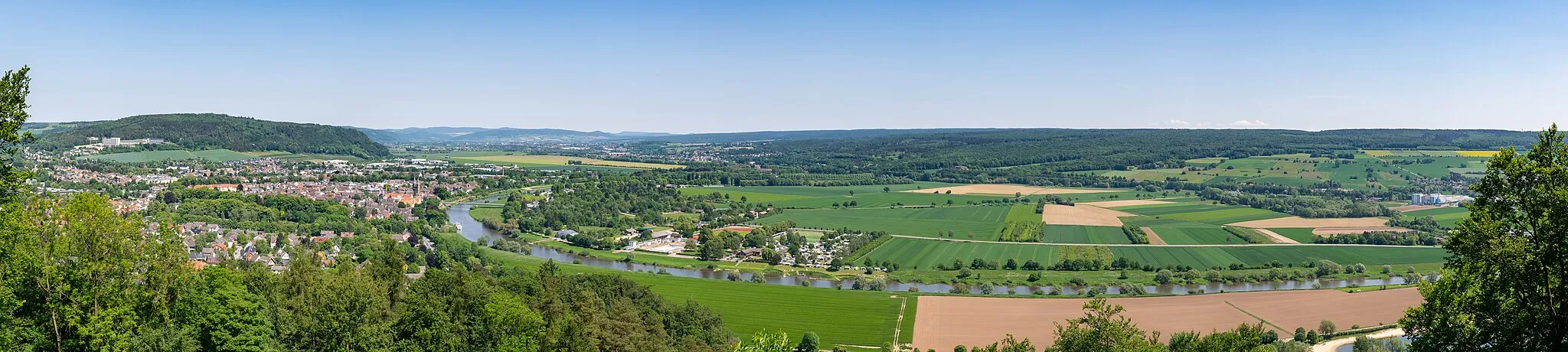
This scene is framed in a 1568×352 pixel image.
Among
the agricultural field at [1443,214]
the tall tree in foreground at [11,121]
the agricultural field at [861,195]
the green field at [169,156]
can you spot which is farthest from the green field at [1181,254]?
the green field at [169,156]

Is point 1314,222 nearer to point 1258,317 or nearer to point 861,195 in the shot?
point 1258,317

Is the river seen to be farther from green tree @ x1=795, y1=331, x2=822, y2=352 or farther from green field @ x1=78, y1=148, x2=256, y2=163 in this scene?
green field @ x1=78, y1=148, x2=256, y2=163

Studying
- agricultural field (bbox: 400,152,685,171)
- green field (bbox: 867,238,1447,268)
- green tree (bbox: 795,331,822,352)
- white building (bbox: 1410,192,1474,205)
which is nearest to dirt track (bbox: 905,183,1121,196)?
white building (bbox: 1410,192,1474,205)

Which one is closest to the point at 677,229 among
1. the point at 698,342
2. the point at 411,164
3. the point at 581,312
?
the point at 698,342

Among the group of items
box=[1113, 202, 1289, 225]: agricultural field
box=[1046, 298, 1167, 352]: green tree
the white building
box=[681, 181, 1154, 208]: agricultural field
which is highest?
box=[1046, 298, 1167, 352]: green tree

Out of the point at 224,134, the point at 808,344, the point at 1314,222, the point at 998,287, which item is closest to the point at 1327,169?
the point at 1314,222

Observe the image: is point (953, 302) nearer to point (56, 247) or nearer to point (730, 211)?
point (56, 247)
